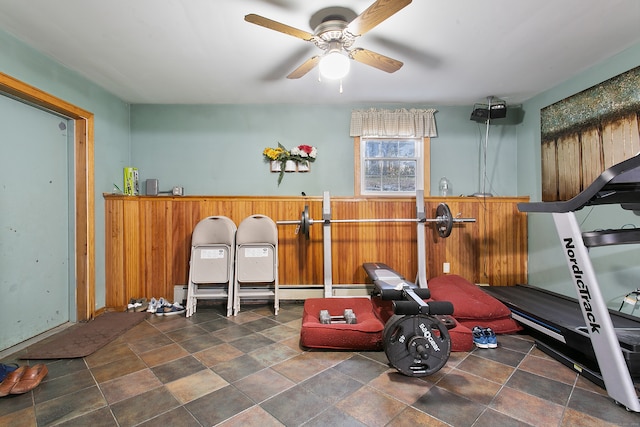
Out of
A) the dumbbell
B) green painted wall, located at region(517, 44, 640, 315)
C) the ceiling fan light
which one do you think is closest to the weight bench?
the dumbbell

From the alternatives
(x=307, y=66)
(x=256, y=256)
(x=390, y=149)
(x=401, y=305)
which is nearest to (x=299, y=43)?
(x=307, y=66)

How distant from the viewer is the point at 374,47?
8.51ft

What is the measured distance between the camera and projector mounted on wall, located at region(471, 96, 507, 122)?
3.74m

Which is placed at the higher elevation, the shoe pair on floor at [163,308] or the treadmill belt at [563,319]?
the treadmill belt at [563,319]

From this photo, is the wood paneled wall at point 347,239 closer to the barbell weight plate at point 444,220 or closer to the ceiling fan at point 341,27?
the barbell weight plate at point 444,220

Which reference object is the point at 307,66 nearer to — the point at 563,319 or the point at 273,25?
the point at 273,25

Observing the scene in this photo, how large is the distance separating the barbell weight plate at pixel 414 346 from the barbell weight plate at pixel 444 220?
58.7 inches

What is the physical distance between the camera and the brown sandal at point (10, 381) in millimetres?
1762

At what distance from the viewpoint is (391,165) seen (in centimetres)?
409

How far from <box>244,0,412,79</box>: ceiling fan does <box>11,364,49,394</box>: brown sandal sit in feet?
8.89

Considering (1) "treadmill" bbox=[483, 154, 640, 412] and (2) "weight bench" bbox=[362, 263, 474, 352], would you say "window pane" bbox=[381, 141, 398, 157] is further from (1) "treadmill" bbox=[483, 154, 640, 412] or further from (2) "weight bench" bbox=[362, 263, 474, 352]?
(1) "treadmill" bbox=[483, 154, 640, 412]

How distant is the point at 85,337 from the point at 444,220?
3766 mm

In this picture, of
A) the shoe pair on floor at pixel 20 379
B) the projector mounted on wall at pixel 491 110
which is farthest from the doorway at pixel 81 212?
Result: the projector mounted on wall at pixel 491 110

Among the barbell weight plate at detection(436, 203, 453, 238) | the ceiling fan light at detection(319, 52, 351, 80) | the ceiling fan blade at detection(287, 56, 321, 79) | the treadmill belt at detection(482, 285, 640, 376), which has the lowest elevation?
the treadmill belt at detection(482, 285, 640, 376)
